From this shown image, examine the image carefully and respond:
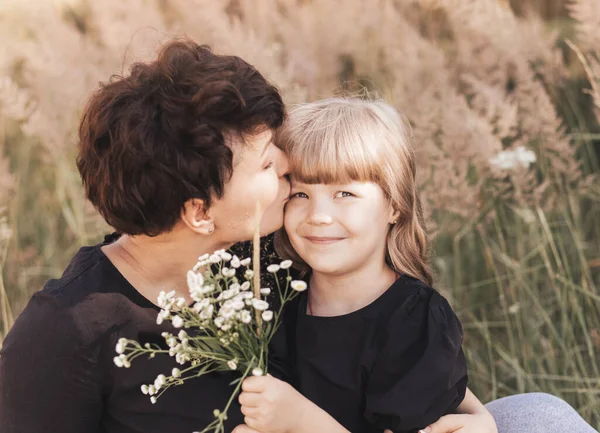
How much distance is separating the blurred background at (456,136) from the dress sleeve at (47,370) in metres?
0.77

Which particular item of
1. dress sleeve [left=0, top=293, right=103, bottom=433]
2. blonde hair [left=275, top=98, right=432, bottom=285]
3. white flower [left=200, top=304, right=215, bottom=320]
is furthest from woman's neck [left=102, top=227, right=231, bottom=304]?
white flower [left=200, top=304, right=215, bottom=320]

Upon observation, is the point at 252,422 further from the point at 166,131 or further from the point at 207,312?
the point at 166,131

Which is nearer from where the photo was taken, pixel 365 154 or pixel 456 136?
pixel 365 154

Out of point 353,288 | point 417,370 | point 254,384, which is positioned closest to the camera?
point 254,384

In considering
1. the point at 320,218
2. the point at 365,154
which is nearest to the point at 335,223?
the point at 320,218

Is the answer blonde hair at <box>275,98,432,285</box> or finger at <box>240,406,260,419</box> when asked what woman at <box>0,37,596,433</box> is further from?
finger at <box>240,406,260,419</box>

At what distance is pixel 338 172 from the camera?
2.17 meters

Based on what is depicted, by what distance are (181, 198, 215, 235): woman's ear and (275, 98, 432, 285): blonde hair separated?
0.29m

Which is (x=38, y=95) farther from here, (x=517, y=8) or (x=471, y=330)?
(x=517, y=8)

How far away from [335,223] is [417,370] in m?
0.43

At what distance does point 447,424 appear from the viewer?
2098 millimetres

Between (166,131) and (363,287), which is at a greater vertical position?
(166,131)

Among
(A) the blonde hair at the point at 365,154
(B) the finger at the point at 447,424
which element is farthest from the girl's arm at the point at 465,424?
(A) the blonde hair at the point at 365,154

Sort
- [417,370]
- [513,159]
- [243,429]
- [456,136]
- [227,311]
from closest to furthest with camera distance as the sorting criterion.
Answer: [227,311], [243,429], [417,370], [513,159], [456,136]
